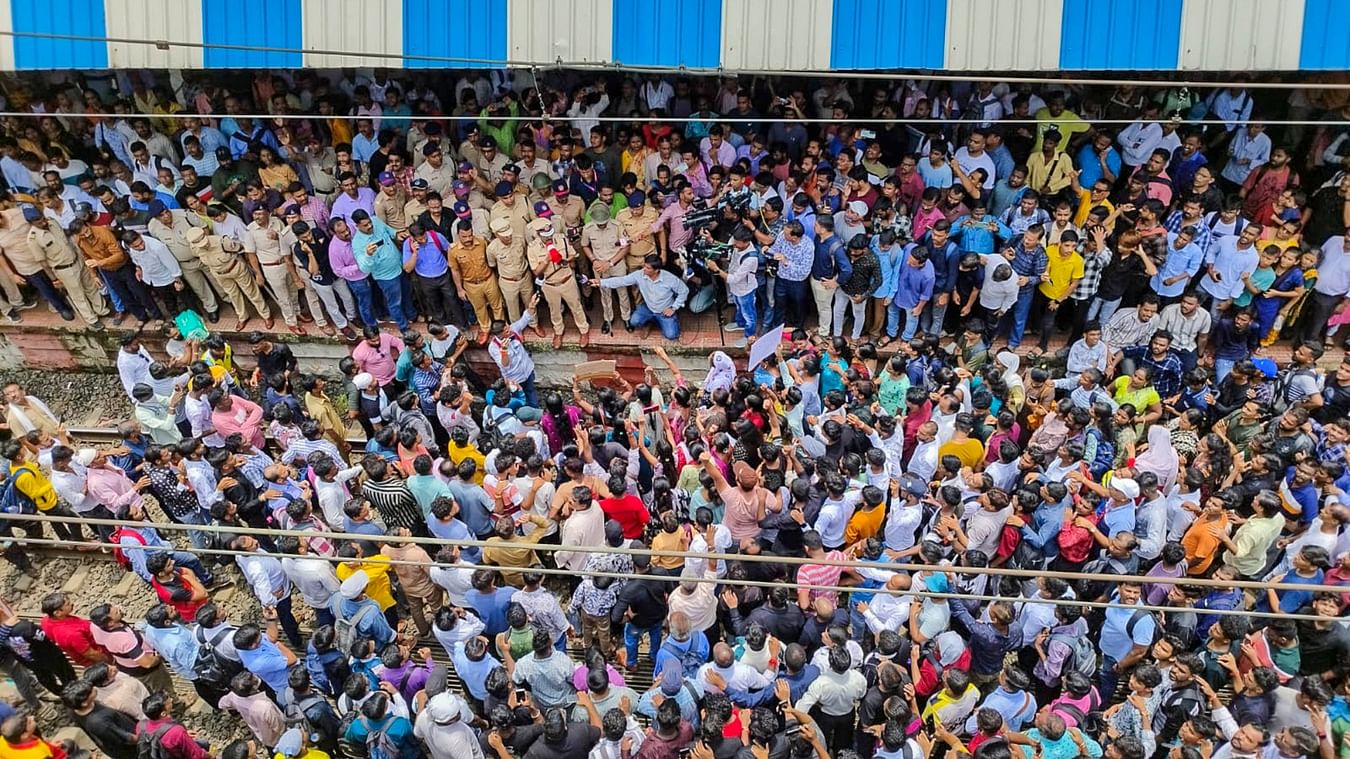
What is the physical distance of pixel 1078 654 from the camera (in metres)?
6.30

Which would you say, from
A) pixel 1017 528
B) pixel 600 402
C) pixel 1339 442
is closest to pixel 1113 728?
pixel 1017 528

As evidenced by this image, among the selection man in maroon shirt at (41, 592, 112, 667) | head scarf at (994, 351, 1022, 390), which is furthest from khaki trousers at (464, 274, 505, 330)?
head scarf at (994, 351, 1022, 390)

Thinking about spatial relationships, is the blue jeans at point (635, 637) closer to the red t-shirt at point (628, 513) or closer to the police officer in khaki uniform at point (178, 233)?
the red t-shirt at point (628, 513)

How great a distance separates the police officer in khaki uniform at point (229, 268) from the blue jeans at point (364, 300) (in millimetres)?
955

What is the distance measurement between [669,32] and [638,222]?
65.0 inches

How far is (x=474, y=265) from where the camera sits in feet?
30.4

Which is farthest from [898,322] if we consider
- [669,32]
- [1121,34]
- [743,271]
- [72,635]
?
[72,635]

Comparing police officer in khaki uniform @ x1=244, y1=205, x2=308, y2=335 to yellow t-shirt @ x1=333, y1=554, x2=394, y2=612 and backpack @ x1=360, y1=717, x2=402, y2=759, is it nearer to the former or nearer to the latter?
yellow t-shirt @ x1=333, y1=554, x2=394, y2=612

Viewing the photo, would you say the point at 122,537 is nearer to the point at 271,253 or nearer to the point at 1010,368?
the point at 271,253

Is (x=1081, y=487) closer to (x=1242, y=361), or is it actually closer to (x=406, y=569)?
(x=1242, y=361)

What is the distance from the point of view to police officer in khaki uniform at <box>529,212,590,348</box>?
9.22 metres

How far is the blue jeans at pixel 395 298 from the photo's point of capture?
31.0ft

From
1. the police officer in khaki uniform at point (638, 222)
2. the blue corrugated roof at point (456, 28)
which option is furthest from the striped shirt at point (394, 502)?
the blue corrugated roof at point (456, 28)

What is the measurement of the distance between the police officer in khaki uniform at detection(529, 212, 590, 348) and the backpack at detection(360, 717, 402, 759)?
440cm
